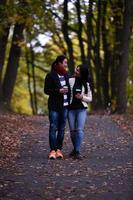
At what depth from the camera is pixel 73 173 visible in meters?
11.5

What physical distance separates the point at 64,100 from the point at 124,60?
1371 cm

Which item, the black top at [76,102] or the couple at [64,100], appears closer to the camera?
the couple at [64,100]

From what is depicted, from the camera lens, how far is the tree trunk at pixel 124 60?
26031 mm

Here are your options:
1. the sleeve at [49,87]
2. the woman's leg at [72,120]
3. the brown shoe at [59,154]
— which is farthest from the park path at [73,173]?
the sleeve at [49,87]

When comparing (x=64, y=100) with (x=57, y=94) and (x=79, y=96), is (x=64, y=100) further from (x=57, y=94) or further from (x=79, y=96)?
(x=79, y=96)

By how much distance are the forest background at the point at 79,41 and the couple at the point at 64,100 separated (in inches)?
363

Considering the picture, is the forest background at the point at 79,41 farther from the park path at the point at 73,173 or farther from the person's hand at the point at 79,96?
the person's hand at the point at 79,96

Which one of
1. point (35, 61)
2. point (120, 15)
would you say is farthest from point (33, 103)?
point (120, 15)

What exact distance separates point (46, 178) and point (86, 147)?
15.0 feet

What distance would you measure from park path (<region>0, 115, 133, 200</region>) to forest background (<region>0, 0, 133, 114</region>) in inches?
335

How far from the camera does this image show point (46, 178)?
10.9 metres

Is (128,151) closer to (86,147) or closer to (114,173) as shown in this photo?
(86,147)

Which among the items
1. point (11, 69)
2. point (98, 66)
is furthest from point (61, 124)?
point (98, 66)

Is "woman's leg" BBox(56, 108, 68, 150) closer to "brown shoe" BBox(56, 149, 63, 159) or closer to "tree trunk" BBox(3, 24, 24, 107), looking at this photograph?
"brown shoe" BBox(56, 149, 63, 159)
